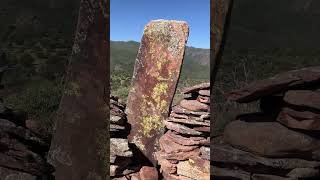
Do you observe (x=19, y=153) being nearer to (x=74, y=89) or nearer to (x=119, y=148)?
(x=74, y=89)

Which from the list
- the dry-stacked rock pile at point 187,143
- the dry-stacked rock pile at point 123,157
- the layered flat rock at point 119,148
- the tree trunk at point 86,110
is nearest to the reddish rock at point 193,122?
the dry-stacked rock pile at point 187,143

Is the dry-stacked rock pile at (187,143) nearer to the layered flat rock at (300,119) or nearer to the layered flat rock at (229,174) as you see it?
the layered flat rock at (229,174)

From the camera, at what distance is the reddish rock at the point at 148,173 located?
24.8ft

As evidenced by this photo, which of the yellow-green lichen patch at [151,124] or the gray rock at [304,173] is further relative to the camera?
the yellow-green lichen patch at [151,124]

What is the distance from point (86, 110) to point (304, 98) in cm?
270

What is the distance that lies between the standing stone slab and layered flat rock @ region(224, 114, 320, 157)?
301cm

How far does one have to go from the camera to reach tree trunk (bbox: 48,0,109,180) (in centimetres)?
394

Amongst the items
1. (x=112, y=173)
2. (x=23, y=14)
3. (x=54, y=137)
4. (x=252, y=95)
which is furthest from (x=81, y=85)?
(x=23, y=14)

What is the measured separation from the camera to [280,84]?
534 centimetres

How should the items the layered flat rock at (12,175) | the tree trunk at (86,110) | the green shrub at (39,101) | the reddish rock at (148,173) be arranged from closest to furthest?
the layered flat rock at (12,175) → the tree trunk at (86,110) → the reddish rock at (148,173) → the green shrub at (39,101)

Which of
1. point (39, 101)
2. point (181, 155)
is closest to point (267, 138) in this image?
point (181, 155)

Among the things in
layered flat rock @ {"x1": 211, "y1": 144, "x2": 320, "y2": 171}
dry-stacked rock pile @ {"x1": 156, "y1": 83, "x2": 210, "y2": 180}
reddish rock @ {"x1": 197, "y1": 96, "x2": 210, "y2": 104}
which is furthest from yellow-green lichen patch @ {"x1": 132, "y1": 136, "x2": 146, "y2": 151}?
layered flat rock @ {"x1": 211, "y1": 144, "x2": 320, "y2": 171}

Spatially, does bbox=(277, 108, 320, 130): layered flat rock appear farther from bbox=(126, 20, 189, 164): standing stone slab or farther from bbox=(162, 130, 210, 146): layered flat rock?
bbox=(126, 20, 189, 164): standing stone slab

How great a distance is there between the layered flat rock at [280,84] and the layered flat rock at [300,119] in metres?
0.29
